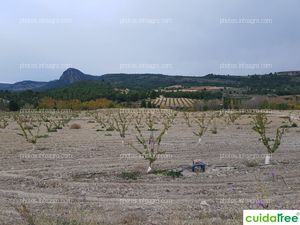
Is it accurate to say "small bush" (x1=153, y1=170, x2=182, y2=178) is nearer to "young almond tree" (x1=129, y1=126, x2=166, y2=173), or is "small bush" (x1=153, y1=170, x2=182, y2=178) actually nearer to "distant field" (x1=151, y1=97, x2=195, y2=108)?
"young almond tree" (x1=129, y1=126, x2=166, y2=173)

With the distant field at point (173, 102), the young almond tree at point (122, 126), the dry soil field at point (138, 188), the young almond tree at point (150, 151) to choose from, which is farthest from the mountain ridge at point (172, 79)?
the dry soil field at point (138, 188)

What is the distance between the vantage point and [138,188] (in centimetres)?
966

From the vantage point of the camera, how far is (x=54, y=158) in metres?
15.1

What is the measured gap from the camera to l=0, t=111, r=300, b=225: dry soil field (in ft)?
22.6

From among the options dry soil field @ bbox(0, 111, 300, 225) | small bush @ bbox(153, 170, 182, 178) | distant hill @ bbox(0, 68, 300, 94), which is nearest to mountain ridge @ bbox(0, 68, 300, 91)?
distant hill @ bbox(0, 68, 300, 94)

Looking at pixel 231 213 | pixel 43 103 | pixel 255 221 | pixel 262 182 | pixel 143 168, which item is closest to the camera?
pixel 255 221

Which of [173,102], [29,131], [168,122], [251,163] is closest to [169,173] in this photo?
[251,163]

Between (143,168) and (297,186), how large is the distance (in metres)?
4.86

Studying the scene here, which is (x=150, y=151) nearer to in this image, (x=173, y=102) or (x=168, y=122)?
(x=168, y=122)

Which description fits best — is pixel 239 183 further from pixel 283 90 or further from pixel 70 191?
pixel 283 90

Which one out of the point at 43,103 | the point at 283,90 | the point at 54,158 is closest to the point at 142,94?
the point at 43,103

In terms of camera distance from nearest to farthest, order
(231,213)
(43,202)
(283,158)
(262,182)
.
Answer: (231,213)
(43,202)
(262,182)
(283,158)

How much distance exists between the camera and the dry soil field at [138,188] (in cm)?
688

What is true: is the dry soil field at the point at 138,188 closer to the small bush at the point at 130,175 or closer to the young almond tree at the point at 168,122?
the small bush at the point at 130,175
